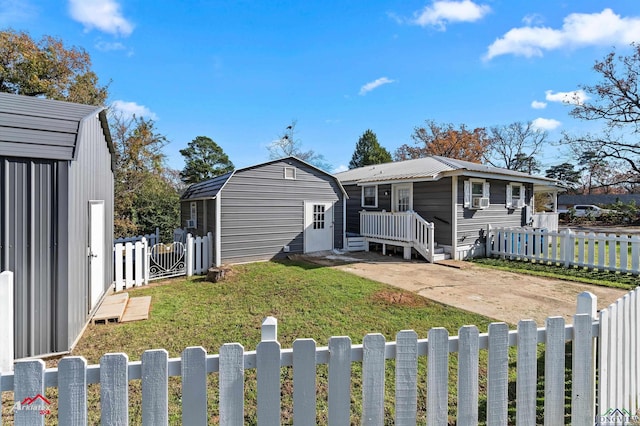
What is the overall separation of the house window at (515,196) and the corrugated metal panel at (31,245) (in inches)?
530

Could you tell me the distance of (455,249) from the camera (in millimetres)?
10234

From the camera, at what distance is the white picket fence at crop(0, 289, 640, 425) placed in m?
1.42

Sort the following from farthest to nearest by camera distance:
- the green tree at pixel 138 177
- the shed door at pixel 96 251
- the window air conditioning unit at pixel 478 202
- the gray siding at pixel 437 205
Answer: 1. the green tree at pixel 138 177
2. the window air conditioning unit at pixel 478 202
3. the gray siding at pixel 437 205
4. the shed door at pixel 96 251

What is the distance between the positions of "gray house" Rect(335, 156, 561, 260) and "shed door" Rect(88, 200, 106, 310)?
8.21 meters

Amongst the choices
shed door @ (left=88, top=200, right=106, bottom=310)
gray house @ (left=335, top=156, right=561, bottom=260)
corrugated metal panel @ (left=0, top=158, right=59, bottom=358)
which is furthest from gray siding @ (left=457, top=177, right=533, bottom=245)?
corrugated metal panel @ (left=0, top=158, right=59, bottom=358)

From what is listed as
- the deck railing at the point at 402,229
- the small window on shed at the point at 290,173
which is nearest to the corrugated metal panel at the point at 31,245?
the small window on shed at the point at 290,173

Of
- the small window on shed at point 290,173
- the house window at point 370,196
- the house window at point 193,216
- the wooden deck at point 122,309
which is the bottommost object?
the wooden deck at point 122,309

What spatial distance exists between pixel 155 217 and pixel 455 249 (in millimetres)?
12478

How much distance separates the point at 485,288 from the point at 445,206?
4530 mm

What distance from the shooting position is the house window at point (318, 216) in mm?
11242

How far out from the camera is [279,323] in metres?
4.45

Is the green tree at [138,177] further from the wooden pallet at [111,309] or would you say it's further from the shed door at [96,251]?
the wooden pallet at [111,309]

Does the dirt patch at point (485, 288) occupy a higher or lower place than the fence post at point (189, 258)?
lower

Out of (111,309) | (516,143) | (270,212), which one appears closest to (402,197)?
(270,212)
